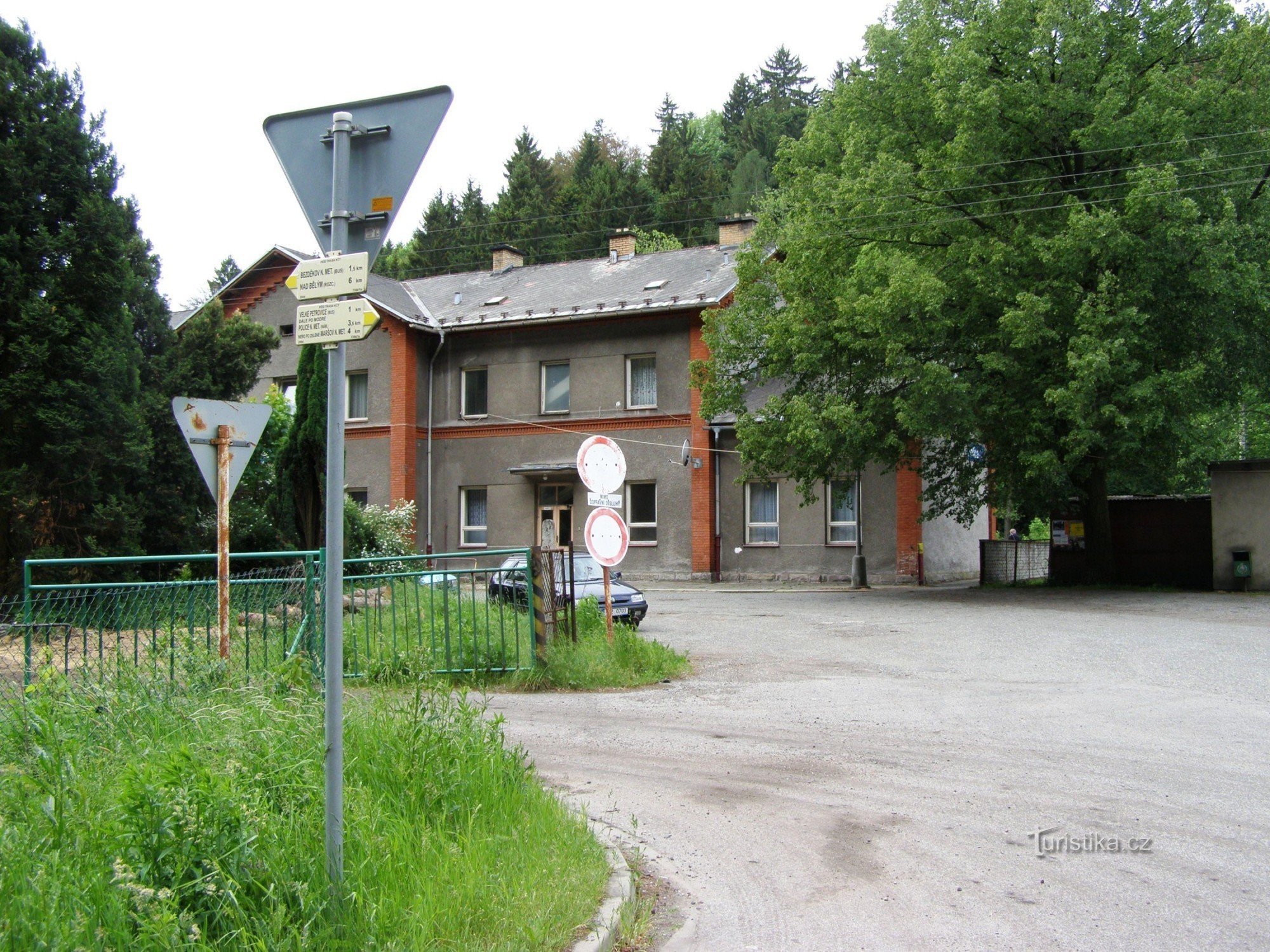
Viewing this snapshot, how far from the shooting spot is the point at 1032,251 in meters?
21.8

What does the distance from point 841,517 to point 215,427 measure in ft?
80.6

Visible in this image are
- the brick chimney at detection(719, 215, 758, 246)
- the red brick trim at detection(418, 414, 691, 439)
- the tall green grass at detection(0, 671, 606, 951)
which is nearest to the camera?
the tall green grass at detection(0, 671, 606, 951)

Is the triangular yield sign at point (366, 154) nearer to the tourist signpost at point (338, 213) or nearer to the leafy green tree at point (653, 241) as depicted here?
the tourist signpost at point (338, 213)

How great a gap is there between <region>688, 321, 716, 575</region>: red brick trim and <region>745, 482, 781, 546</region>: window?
1023mm

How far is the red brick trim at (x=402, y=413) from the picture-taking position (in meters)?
35.2

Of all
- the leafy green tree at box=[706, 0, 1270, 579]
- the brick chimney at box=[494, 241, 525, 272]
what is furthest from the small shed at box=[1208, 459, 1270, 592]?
the brick chimney at box=[494, 241, 525, 272]

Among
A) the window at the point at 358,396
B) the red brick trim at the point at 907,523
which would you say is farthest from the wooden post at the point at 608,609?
the window at the point at 358,396

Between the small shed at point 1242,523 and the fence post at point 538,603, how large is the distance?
60.0ft

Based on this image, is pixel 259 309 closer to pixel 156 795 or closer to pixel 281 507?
pixel 281 507

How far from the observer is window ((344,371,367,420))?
119 ft

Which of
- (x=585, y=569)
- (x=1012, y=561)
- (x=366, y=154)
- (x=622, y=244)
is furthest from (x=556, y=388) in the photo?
(x=366, y=154)

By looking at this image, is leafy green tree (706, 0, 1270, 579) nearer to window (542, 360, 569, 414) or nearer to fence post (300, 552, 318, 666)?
window (542, 360, 569, 414)

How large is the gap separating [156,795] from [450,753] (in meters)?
1.80

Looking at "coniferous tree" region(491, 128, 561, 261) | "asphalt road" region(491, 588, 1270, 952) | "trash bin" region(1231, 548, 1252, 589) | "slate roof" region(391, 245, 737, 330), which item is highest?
"coniferous tree" region(491, 128, 561, 261)
